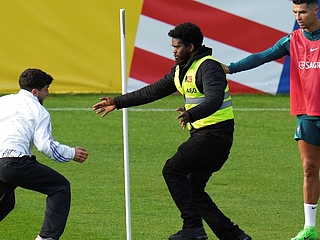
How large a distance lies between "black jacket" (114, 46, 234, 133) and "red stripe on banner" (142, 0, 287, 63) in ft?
22.4

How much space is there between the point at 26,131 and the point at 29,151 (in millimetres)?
219

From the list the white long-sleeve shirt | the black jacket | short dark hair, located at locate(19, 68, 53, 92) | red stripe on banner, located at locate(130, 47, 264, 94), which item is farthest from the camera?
red stripe on banner, located at locate(130, 47, 264, 94)

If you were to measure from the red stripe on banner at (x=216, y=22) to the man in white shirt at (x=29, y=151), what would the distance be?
7.51 metres

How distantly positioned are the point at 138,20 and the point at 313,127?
709cm

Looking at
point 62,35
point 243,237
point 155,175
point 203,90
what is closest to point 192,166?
point 203,90

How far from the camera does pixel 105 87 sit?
15141 mm

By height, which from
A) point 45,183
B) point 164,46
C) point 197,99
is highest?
point 164,46

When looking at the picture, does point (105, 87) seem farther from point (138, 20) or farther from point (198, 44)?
point (198, 44)

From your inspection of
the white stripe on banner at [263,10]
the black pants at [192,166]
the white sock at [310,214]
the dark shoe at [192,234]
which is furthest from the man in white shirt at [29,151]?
the white stripe on banner at [263,10]

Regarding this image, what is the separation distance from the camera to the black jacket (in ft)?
23.5

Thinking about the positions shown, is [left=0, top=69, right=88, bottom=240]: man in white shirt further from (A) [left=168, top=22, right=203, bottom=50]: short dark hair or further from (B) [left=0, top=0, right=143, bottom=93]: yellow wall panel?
(B) [left=0, top=0, right=143, bottom=93]: yellow wall panel

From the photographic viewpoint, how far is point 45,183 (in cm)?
744

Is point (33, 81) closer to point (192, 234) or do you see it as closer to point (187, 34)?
point (187, 34)

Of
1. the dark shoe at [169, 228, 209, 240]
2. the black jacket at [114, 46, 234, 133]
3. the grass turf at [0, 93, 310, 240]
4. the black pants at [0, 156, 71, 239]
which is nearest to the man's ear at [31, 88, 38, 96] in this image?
the black pants at [0, 156, 71, 239]
